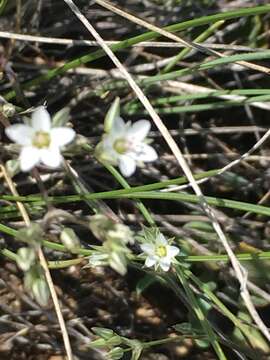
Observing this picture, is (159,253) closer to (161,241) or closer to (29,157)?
(161,241)

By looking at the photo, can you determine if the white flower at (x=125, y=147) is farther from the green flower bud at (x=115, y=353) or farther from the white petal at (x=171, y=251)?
the green flower bud at (x=115, y=353)

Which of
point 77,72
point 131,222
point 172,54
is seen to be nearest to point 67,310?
point 131,222

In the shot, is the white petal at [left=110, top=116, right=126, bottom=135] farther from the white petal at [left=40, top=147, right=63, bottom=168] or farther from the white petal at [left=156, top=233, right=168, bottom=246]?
the white petal at [left=156, top=233, right=168, bottom=246]

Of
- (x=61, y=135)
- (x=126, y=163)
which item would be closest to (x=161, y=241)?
(x=126, y=163)

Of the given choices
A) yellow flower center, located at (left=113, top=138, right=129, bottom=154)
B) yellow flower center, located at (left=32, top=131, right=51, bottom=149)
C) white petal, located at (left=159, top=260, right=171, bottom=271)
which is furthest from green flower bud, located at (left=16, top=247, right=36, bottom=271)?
white petal, located at (left=159, top=260, right=171, bottom=271)

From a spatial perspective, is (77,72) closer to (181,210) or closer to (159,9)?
(159,9)

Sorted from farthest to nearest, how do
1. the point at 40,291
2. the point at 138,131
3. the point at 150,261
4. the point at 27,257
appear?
the point at 150,261
the point at 138,131
the point at 40,291
the point at 27,257
